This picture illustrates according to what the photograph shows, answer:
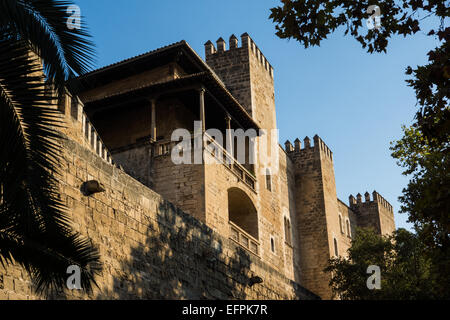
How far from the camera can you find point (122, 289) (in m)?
11.2

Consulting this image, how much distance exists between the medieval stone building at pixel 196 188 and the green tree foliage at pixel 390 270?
9.45 ft

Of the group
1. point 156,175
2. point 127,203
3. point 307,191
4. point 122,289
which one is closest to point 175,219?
point 127,203

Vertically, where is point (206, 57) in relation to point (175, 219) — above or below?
above

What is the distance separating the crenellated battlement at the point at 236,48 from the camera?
2925cm

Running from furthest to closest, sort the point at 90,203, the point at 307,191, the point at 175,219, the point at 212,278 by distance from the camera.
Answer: the point at 307,191, the point at 212,278, the point at 175,219, the point at 90,203

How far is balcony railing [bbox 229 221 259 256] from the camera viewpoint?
869 inches

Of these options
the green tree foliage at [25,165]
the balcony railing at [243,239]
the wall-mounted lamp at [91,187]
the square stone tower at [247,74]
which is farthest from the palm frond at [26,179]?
the square stone tower at [247,74]

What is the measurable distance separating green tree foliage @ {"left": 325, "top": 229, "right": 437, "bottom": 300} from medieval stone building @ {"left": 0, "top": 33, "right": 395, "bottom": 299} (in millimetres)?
2881

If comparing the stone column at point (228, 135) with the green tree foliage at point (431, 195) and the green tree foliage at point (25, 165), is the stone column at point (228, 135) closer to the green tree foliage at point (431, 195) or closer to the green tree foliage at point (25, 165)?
the green tree foliage at point (431, 195)

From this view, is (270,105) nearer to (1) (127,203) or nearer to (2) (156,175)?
(2) (156,175)

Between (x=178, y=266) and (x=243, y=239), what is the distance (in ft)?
33.3

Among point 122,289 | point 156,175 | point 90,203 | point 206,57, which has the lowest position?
point 122,289

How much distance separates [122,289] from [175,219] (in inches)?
104

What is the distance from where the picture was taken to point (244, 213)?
25719mm
